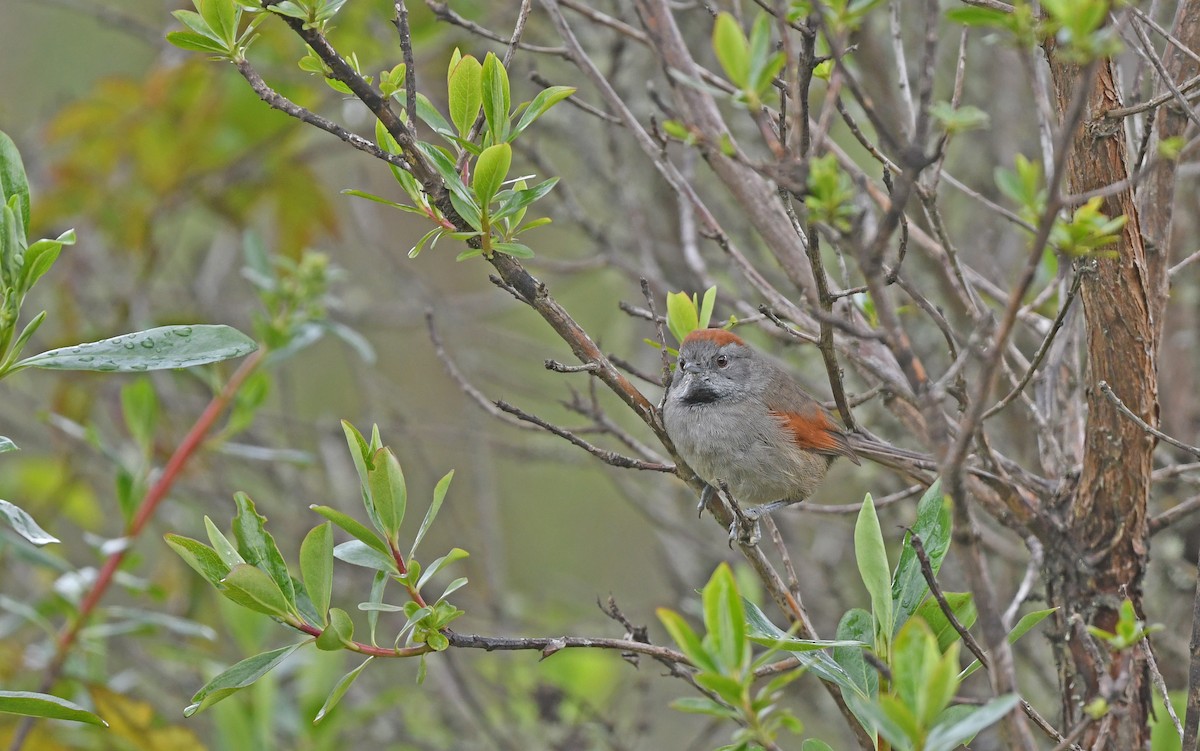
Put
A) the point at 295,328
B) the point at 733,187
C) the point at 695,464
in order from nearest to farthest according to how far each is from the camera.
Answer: the point at 733,187 → the point at 295,328 → the point at 695,464

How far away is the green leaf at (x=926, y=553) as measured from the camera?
6.54 ft

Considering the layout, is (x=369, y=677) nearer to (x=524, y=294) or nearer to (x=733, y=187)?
(x=733, y=187)

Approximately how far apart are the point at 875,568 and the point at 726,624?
1.53 ft

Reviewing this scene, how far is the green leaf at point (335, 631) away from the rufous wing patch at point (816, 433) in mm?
2378

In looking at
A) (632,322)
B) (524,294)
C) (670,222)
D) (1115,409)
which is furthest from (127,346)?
(632,322)

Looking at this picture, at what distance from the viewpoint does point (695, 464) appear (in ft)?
12.3

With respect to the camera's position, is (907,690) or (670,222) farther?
(670,222)

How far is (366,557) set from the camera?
6.30ft

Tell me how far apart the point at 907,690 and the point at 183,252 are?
8.17 metres

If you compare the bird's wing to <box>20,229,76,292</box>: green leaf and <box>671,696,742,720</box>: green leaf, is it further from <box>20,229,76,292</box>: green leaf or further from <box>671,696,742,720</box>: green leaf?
<box>20,229,76,292</box>: green leaf

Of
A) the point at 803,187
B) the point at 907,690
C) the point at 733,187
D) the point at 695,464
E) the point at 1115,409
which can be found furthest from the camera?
the point at 695,464

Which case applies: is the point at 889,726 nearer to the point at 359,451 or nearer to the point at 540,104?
the point at 359,451

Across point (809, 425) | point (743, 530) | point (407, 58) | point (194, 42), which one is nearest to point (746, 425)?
point (809, 425)

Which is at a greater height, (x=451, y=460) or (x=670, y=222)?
(x=670, y=222)
